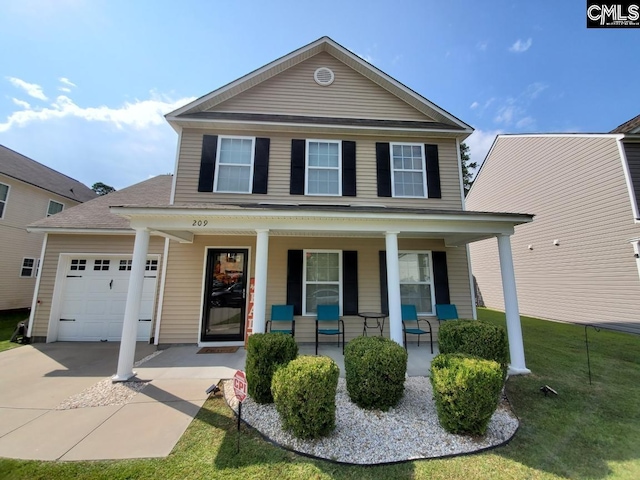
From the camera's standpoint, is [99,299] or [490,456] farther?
[99,299]

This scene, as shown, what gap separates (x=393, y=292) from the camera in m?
5.03

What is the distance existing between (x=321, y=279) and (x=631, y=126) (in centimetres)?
1151

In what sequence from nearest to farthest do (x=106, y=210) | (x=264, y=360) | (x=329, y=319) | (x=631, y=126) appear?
(x=264, y=360) → (x=329, y=319) → (x=106, y=210) → (x=631, y=126)

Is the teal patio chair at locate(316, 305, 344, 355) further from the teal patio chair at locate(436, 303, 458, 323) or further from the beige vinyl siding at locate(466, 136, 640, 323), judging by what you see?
the beige vinyl siding at locate(466, 136, 640, 323)

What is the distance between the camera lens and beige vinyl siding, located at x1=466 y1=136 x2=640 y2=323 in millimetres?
8664

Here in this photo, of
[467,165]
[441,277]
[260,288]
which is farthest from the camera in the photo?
[467,165]

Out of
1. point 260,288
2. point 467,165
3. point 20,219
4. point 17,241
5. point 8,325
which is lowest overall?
point 8,325

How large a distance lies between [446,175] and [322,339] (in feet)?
18.8

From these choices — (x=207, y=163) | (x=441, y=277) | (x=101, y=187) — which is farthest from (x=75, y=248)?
(x=101, y=187)

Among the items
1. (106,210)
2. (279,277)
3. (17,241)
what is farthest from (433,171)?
(17,241)

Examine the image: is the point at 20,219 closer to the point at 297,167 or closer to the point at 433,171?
the point at 297,167

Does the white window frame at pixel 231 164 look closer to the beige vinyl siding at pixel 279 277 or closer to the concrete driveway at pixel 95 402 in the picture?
the beige vinyl siding at pixel 279 277

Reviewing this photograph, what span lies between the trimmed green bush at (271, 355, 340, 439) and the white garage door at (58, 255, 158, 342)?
227 inches

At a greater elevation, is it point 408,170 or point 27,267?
point 408,170
